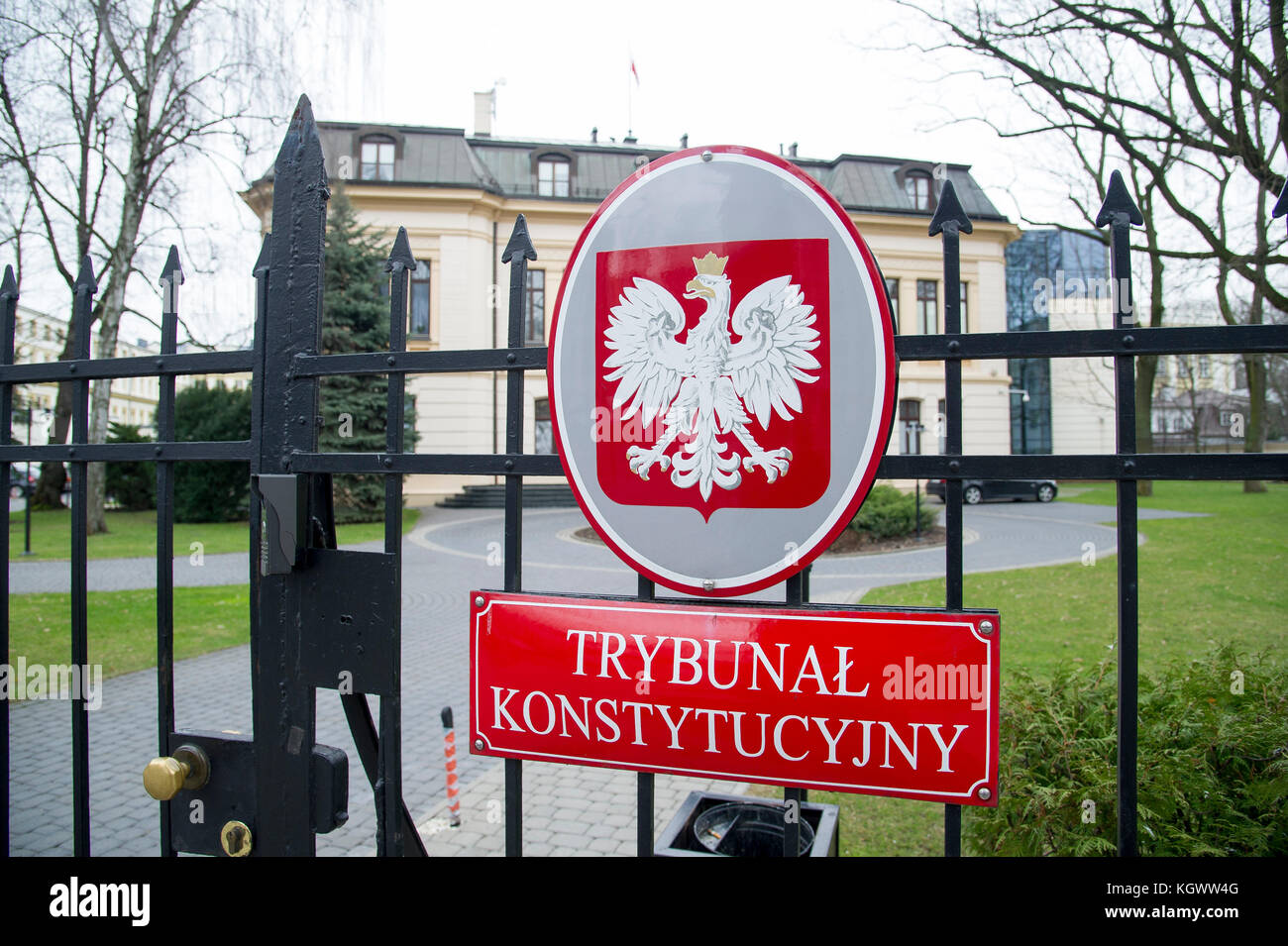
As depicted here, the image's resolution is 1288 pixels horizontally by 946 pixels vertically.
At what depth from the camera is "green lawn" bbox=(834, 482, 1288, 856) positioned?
405 centimetres

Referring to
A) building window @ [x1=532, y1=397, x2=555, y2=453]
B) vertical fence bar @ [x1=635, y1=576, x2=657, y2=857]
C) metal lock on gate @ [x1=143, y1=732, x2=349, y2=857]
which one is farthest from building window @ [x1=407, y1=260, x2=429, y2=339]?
vertical fence bar @ [x1=635, y1=576, x2=657, y2=857]

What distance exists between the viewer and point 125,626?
8398mm

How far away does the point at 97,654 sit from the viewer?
24.2 ft

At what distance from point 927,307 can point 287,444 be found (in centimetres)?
2632

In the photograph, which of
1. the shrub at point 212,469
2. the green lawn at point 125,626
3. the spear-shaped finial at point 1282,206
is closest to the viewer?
the spear-shaped finial at point 1282,206

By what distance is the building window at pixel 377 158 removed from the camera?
24.4m

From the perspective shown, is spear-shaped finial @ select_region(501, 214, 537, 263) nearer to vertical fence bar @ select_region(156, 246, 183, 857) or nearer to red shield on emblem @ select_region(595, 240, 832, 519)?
red shield on emblem @ select_region(595, 240, 832, 519)

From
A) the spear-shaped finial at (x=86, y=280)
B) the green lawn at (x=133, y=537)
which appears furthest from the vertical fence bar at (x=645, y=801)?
the green lawn at (x=133, y=537)

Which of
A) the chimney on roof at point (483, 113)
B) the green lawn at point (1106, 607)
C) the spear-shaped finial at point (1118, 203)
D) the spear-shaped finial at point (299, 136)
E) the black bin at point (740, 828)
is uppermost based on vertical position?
the chimney on roof at point (483, 113)

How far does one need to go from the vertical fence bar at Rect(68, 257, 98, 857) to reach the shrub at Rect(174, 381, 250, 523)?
18.4m

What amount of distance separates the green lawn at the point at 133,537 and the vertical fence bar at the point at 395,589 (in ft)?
39.2

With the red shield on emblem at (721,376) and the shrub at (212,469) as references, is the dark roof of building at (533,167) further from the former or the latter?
the red shield on emblem at (721,376)
